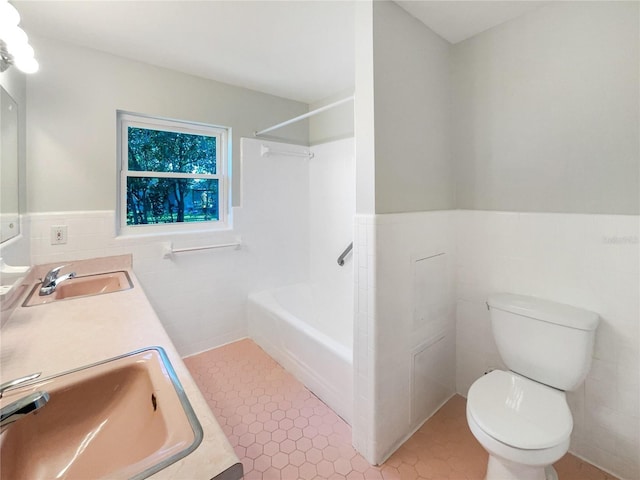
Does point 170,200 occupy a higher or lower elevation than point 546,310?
higher

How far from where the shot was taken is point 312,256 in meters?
3.08

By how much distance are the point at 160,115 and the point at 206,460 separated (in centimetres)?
234

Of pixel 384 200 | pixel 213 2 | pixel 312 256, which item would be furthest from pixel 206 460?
pixel 312 256

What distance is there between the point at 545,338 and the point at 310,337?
4.23ft

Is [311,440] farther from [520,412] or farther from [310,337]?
[520,412]

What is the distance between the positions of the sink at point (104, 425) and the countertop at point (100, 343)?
29 mm

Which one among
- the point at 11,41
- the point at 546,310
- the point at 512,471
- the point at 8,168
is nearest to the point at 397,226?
the point at 546,310

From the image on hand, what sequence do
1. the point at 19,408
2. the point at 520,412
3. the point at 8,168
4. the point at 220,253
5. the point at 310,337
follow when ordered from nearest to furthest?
the point at 19,408 → the point at 520,412 → the point at 8,168 → the point at 310,337 → the point at 220,253

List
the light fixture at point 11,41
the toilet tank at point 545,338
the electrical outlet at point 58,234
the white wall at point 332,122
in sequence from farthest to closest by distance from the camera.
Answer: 1. the white wall at point 332,122
2. the electrical outlet at point 58,234
3. the toilet tank at point 545,338
4. the light fixture at point 11,41

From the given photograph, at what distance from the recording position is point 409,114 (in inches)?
62.7

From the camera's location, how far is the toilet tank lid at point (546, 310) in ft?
4.40

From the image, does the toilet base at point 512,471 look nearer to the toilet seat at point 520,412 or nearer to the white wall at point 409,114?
the toilet seat at point 520,412

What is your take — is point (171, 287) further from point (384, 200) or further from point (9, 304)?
point (384, 200)

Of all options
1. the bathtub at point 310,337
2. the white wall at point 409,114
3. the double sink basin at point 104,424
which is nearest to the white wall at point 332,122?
the white wall at point 409,114
